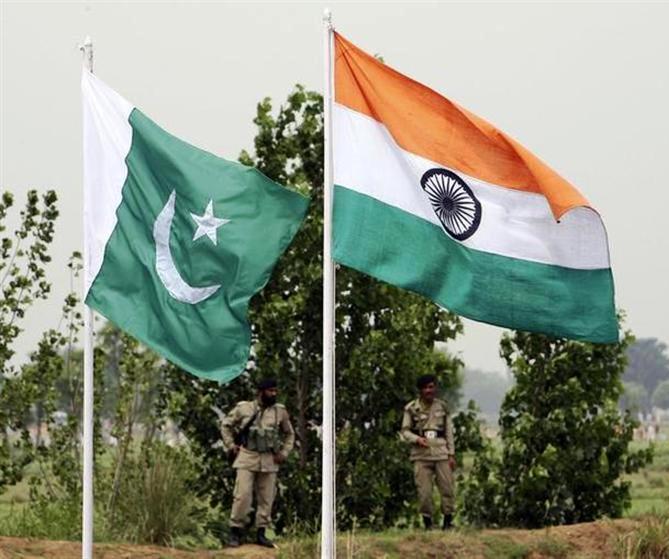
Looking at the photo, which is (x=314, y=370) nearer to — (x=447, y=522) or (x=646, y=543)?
(x=447, y=522)

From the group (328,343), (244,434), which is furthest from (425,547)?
(328,343)

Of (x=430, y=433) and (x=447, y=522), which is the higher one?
(x=430, y=433)

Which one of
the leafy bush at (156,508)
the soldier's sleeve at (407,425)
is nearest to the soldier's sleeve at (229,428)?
the leafy bush at (156,508)

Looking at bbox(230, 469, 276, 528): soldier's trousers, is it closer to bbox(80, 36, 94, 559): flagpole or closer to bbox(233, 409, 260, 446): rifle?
bbox(233, 409, 260, 446): rifle

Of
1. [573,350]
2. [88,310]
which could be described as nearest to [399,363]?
[573,350]

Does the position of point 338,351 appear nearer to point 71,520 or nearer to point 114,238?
point 71,520

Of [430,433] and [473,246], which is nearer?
[473,246]

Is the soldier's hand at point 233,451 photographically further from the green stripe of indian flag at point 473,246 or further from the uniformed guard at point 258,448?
the green stripe of indian flag at point 473,246
